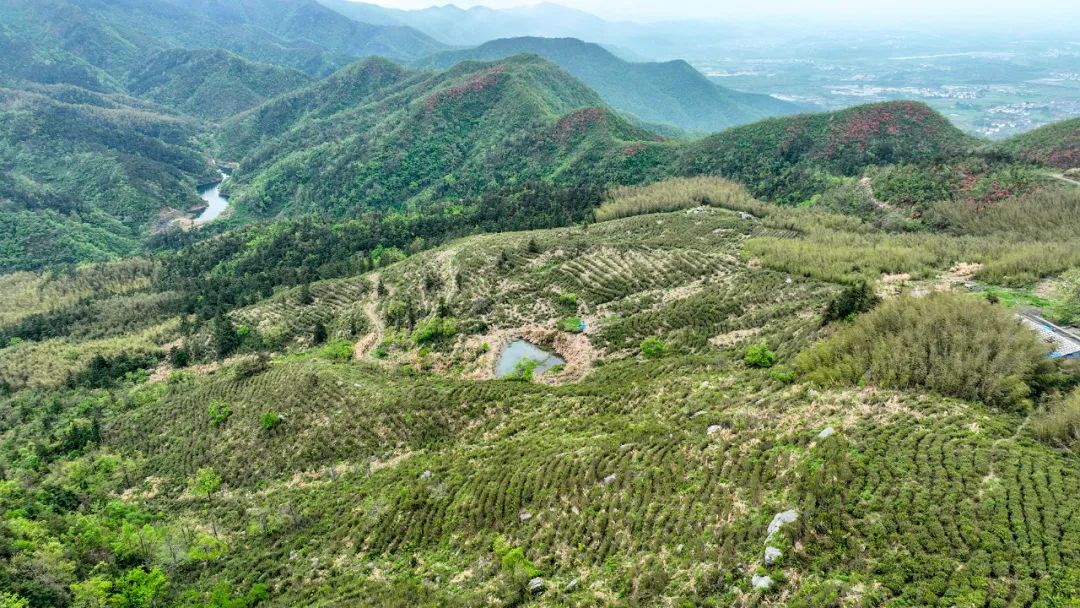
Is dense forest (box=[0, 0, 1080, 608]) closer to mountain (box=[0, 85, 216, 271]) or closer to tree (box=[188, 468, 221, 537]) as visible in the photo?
tree (box=[188, 468, 221, 537])

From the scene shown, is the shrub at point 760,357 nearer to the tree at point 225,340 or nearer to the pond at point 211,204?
the tree at point 225,340

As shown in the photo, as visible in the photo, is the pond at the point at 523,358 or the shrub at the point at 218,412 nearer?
the shrub at the point at 218,412

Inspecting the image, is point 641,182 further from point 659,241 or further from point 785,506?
point 785,506

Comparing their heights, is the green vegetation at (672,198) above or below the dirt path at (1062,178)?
below

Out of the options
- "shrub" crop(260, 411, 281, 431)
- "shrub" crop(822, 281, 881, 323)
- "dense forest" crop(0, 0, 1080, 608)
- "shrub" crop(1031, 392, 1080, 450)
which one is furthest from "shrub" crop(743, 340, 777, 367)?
"shrub" crop(260, 411, 281, 431)

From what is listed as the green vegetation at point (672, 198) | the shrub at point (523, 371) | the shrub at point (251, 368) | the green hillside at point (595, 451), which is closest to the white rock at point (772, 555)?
the green hillside at point (595, 451)

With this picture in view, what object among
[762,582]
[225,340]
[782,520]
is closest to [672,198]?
[225,340]
